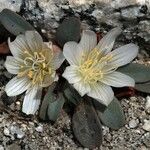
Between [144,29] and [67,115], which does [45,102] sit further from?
[144,29]

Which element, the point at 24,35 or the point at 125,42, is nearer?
the point at 24,35

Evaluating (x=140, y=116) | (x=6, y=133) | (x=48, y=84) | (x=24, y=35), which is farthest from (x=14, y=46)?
(x=140, y=116)

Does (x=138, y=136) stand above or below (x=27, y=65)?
below

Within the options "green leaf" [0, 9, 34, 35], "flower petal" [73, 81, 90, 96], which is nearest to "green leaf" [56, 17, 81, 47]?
"green leaf" [0, 9, 34, 35]

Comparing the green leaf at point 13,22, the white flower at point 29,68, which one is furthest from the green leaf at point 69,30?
the green leaf at point 13,22

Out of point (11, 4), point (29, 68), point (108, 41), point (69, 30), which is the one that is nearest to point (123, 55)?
point (108, 41)

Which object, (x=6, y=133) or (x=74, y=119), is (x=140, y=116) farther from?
(x=6, y=133)
